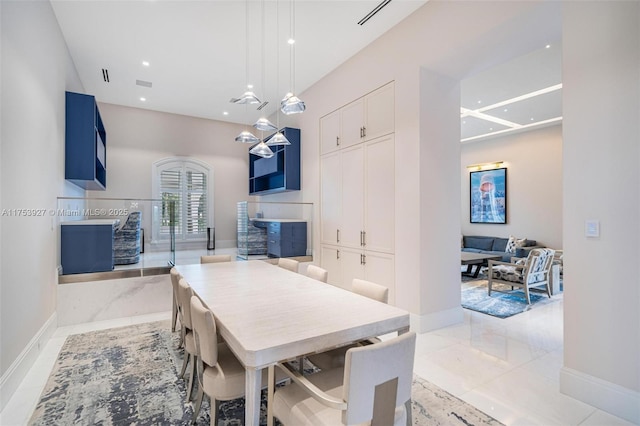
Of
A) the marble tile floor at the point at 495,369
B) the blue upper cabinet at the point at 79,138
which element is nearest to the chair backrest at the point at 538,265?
the marble tile floor at the point at 495,369

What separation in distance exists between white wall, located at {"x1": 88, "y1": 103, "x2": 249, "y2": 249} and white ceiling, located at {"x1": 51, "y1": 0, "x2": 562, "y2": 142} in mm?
394

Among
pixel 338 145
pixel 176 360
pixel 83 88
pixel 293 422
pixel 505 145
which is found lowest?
pixel 176 360

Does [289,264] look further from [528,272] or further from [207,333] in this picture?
[528,272]

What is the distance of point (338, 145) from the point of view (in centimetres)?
477

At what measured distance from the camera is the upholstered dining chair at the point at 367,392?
1.19 meters

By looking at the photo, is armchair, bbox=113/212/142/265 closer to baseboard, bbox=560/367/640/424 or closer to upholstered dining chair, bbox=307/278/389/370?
upholstered dining chair, bbox=307/278/389/370

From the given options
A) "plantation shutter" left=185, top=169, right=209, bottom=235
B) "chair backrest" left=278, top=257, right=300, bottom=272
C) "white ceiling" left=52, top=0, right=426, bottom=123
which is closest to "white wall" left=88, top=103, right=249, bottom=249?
"plantation shutter" left=185, top=169, right=209, bottom=235

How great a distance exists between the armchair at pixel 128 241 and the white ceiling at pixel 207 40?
7.61 ft

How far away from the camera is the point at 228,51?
424cm

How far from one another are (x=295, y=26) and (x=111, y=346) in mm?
4154

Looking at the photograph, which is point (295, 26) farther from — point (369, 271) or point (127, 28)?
point (369, 271)

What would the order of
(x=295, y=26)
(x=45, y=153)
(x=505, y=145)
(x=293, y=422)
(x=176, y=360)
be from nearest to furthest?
(x=293, y=422), (x=176, y=360), (x=45, y=153), (x=295, y=26), (x=505, y=145)

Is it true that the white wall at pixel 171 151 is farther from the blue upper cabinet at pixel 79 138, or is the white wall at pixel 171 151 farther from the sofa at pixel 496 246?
the sofa at pixel 496 246

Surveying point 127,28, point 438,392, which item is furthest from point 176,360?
point 127,28
